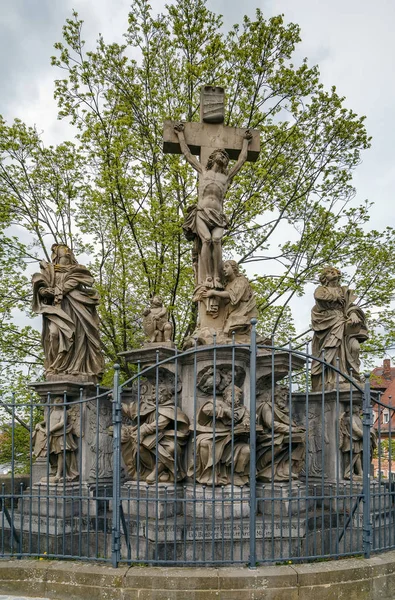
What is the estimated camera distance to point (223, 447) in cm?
662

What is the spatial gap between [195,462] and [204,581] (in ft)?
4.06

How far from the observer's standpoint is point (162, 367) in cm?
728

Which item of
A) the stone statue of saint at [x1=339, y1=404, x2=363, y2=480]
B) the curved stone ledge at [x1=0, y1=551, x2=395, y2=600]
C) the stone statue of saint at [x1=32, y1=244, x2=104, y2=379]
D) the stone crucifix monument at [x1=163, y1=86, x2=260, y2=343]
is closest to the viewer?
the curved stone ledge at [x1=0, y1=551, x2=395, y2=600]

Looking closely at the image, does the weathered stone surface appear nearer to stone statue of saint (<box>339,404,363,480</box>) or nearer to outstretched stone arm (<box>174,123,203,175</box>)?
outstretched stone arm (<box>174,123,203,175</box>)

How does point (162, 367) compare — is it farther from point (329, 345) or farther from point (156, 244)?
point (156, 244)

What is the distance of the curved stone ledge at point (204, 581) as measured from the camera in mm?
4828

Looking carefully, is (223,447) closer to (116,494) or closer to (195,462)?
(195,462)

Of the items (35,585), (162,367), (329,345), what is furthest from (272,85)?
(35,585)

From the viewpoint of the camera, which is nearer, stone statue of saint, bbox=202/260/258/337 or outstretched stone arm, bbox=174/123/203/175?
stone statue of saint, bbox=202/260/258/337

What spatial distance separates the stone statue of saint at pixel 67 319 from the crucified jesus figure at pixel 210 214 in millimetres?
1672

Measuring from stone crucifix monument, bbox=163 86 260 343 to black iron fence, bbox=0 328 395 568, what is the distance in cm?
81

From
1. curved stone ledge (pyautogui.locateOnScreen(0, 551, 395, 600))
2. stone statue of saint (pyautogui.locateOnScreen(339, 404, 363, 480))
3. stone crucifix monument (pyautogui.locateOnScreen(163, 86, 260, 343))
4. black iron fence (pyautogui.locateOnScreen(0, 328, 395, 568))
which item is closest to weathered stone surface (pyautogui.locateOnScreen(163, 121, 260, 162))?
stone crucifix monument (pyautogui.locateOnScreen(163, 86, 260, 343))

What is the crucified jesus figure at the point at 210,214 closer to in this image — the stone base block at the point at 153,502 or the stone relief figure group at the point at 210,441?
the stone relief figure group at the point at 210,441

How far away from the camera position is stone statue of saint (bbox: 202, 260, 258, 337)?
7.69 metres
